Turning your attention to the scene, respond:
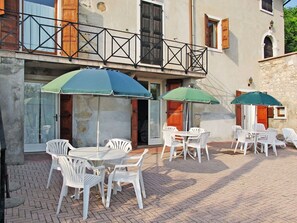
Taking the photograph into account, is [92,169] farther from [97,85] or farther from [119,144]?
[97,85]

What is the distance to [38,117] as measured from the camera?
8391 mm

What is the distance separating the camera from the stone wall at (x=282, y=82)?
12.0m

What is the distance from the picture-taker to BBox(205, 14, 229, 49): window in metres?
11.2

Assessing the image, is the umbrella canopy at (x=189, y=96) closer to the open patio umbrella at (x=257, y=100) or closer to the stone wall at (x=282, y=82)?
the open patio umbrella at (x=257, y=100)

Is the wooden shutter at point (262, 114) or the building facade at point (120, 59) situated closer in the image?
the building facade at point (120, 59)

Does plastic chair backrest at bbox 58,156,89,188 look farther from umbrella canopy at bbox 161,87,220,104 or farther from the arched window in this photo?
the arched window

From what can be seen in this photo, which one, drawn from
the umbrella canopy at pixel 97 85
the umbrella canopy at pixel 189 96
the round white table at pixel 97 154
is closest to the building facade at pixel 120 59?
the umbrella canopy at pixel 189 96

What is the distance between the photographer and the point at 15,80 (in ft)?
21.1

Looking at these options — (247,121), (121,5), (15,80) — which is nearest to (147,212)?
(15,80)

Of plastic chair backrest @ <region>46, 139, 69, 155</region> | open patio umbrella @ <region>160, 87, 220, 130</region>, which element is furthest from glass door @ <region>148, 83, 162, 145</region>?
plastic chair backrest @ <region>46, 139, 69, 155</region>

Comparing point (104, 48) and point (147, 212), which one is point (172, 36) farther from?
point (147, 212)

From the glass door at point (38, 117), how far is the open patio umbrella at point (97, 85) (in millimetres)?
4535

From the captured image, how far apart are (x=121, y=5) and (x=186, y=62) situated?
3346 mm

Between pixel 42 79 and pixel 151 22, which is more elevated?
pixel 151 22
